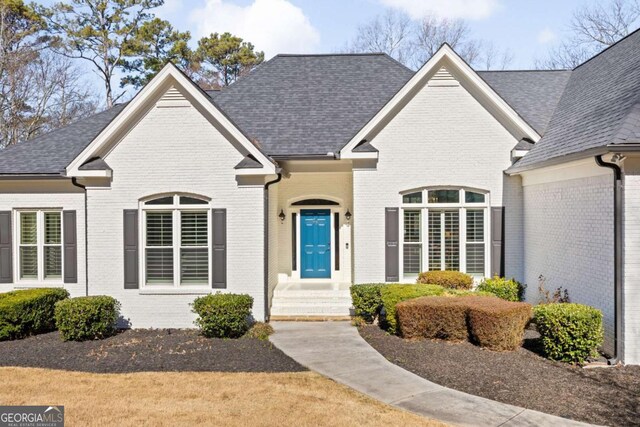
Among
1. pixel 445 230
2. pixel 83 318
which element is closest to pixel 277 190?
pixel 445 230

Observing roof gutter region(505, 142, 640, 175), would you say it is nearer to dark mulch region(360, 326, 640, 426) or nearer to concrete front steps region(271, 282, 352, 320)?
dark mulch region(360, 326, 640, 426)

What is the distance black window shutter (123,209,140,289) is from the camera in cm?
1202

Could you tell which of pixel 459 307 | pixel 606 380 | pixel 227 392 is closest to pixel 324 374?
pixel 227 392

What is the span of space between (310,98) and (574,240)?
8631mm

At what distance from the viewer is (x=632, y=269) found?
28.4 feet

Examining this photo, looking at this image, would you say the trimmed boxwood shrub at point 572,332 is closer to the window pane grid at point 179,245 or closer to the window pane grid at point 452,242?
the window pane grid at point 452,242

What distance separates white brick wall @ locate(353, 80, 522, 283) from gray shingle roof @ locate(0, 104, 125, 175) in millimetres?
6914

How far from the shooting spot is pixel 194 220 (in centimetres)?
1218

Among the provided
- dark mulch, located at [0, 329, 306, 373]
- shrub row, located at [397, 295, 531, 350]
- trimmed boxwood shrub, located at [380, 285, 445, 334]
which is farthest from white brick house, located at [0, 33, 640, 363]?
shrub row, located at [397, 295, 531, 350]

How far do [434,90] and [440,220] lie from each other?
3.31 metres

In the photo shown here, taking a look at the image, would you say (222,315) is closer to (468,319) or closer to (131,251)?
(131,251)

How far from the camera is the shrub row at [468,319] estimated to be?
9500 mm

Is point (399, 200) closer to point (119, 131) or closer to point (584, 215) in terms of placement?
point (584, 215)

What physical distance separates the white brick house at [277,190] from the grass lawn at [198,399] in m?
3.81
